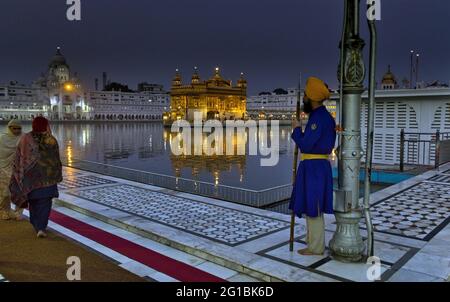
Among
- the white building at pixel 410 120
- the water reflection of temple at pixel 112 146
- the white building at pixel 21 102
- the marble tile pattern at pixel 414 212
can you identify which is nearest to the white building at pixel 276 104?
the white building at pixel 21 102

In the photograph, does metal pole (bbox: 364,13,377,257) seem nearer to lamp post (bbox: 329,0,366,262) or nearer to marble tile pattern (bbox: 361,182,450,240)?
lamp post (bbox: 329,0,366,262)

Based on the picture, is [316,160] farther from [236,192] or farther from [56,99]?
[56,99]

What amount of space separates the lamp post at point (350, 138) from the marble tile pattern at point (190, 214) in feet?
4.78

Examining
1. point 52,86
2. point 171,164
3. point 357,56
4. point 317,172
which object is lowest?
point 171,164

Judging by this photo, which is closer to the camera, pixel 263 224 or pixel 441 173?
pixel 263 224

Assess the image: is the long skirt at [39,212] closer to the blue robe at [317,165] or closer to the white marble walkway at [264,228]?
the white marble walkway at [264,228]

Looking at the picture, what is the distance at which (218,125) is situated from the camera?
73375 mm

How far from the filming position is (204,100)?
7962 centimetres

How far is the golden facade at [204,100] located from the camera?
7944 cm

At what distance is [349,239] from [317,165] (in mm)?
865

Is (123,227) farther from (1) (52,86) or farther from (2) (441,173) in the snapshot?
(1) (52,86)

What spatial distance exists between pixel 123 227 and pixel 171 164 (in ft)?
41.9
